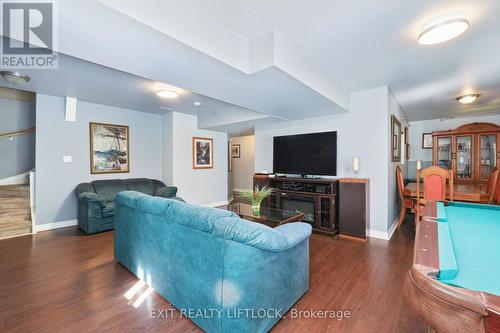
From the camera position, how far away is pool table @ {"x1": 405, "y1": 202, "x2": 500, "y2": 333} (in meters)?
0.62

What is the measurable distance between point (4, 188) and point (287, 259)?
5039 mm

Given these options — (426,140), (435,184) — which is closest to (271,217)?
(435,184)

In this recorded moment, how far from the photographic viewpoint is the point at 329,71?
294 cm

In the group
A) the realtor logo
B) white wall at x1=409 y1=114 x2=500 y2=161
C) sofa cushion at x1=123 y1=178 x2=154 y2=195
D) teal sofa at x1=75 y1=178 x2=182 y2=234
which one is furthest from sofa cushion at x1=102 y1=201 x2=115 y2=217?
white wall at x1=409 y1=114 x2=500 y2=161

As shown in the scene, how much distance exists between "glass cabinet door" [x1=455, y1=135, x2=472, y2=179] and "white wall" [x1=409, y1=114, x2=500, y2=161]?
71 cm

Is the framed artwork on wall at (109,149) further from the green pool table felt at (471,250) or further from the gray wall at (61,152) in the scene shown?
the green pool table felt at (471,250)

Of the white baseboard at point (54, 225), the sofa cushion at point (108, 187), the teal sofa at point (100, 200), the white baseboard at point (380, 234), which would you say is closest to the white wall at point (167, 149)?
the teal sofa at point (100, 200)

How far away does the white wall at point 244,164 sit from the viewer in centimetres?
802

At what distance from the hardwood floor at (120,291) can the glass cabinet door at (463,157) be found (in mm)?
3453

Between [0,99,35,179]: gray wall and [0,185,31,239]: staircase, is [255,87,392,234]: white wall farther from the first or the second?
[0,99,35,179]: gray wall

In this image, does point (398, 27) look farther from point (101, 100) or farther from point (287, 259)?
point (101, 100)

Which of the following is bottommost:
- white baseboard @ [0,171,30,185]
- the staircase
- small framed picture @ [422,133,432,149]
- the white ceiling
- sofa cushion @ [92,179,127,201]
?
the staircase

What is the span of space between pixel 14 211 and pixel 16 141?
148 cm

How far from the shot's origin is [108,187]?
4.32 metres
